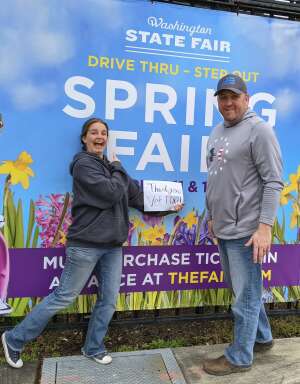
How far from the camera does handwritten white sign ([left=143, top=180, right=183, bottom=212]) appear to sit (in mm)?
3031

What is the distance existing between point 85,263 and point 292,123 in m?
1.84

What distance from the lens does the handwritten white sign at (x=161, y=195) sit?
3031 mm

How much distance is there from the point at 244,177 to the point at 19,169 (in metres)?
1.44

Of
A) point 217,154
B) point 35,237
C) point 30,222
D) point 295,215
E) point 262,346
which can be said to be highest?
point 217,154

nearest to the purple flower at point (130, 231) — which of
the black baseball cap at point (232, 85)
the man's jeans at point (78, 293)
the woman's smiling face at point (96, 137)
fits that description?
the man's jeans at point (78, 293)

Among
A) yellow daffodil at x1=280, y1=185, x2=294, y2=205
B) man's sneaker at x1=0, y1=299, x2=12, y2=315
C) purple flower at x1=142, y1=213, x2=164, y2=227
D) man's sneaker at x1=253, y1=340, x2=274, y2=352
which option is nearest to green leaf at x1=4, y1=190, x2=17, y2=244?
man's sneaker at x1=0, y1=299, x2=12, y2=315

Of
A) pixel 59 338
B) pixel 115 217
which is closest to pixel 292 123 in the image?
pixel 115 217

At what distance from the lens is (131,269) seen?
10.2ft

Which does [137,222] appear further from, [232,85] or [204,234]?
[232,85]

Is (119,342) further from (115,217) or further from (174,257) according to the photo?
(115,217)

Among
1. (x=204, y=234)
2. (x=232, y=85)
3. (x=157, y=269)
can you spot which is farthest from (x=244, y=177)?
(x=157, y=269)

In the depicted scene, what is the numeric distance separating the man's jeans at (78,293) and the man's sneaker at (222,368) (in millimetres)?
711

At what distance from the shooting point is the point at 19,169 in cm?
283

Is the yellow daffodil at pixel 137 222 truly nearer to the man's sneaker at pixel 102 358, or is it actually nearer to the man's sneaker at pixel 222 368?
the man's sneaker at pixel 102 358
